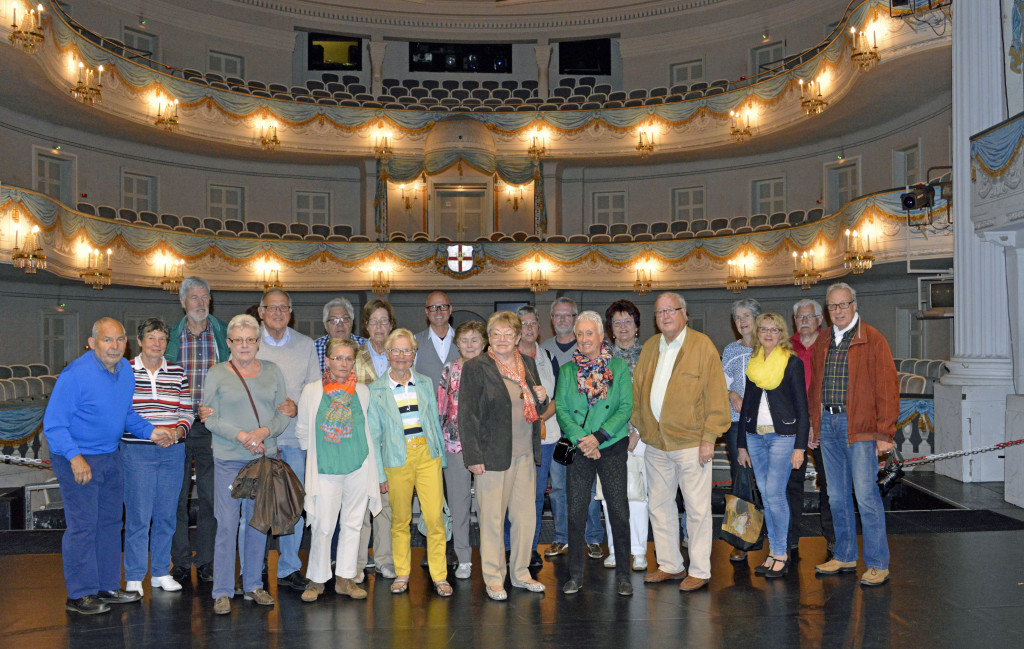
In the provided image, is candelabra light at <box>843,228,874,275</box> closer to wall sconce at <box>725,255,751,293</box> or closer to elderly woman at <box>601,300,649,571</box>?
wall sconce at <box>725,255,751,293</box>

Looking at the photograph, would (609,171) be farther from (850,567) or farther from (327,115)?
(850,567)

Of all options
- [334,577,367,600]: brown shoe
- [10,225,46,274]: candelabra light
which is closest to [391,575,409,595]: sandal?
[334,577,367,600]: brown shoe

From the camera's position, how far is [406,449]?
14.5 feet

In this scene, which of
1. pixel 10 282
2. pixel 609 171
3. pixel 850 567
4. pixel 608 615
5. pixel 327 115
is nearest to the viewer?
pixel 608 615

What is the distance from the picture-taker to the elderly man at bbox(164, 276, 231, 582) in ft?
15.0

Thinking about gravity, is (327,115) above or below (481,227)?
above

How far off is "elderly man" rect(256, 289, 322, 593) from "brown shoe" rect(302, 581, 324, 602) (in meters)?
0.24

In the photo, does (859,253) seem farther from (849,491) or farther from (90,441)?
(90,441)

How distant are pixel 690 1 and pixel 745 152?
4.39 meters

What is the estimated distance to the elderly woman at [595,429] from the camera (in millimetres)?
4344

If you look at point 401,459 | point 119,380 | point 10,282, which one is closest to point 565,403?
point 401,459

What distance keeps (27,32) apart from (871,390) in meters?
12.2

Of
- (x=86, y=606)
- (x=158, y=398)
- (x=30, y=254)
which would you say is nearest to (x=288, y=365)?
(x=158, y=398)

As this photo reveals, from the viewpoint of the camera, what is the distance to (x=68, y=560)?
162 inches
